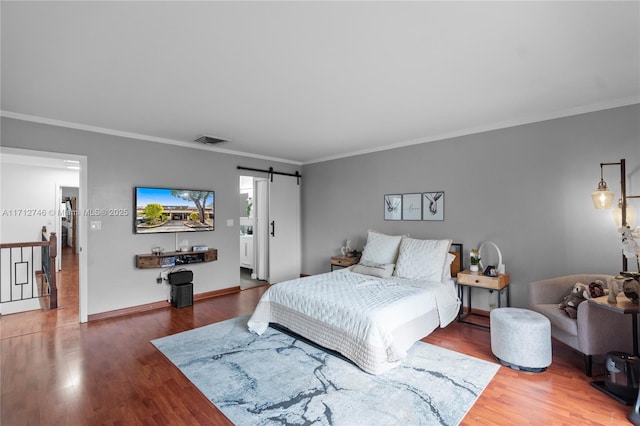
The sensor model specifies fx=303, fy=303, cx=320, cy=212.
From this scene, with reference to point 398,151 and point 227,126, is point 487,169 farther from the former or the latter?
point 227,126

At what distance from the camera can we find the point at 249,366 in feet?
9.20

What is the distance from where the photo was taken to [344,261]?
211 inches

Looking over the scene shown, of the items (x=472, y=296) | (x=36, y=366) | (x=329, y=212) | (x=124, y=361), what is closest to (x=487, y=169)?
(x=472, y=296)

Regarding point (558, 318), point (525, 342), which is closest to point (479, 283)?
point (558, 318)

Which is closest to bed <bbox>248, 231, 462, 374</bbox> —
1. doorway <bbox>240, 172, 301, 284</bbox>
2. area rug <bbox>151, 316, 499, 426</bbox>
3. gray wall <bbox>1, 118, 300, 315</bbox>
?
area rug <bbox>151, 316, 499, 426</bbox>

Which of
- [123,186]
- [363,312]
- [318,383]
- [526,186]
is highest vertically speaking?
[123,186]

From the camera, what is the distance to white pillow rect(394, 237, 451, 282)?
385 cm

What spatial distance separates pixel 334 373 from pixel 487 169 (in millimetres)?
3259

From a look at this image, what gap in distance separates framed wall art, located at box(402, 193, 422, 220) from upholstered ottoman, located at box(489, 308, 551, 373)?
2.23m

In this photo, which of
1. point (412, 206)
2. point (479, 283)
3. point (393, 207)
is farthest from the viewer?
point (393, 207)

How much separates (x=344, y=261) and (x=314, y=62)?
366cm

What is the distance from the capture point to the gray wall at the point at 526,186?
3.23m

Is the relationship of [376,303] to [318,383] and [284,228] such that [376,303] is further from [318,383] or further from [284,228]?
[284,228]

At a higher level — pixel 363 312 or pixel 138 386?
pixel 363 312
